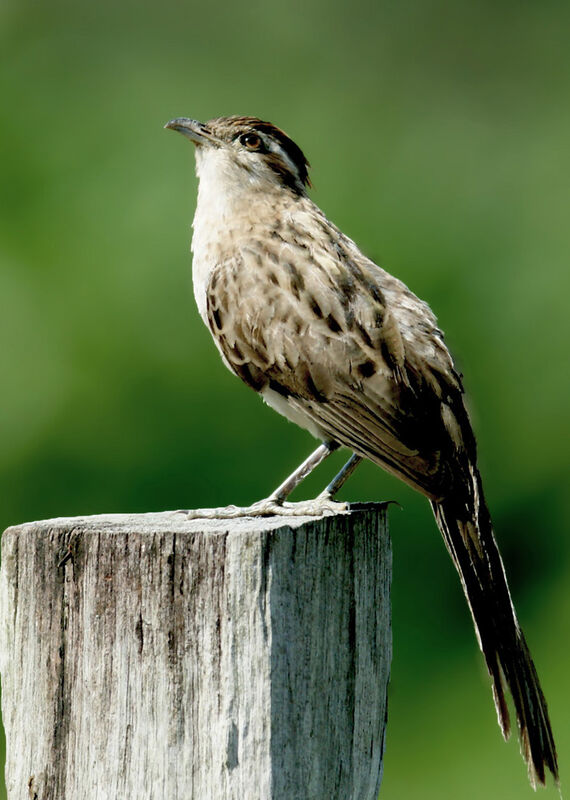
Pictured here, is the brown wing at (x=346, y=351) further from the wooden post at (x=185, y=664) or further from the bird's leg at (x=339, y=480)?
the wooden post at (x=185, y=664)

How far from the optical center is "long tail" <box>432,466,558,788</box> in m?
3.89

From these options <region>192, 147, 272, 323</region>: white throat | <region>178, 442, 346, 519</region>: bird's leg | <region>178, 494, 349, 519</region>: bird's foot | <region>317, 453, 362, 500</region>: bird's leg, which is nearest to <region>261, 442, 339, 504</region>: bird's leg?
<region>178, 442, 346, 519</region>: bird's leg

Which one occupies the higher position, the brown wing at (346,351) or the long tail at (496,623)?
the brown wing at (346,351)

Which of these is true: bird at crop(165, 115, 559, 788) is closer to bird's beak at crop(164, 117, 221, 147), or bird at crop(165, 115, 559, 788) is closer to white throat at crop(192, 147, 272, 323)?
white throat at crop(192, 147, 272, 323)

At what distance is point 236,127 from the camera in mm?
5652

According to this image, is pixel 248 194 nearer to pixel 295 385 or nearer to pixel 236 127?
pixel 236 127

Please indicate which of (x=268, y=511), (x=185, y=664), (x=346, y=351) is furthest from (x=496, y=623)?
(x=185, y=664)

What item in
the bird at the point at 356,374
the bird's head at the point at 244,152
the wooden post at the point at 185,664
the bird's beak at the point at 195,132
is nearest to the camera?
the wooden post at the point at 185,664

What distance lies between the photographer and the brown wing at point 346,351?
429 centimetres

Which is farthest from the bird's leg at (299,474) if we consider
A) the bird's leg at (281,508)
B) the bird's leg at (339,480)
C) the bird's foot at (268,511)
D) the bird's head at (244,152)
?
the bird's head at (244,152)

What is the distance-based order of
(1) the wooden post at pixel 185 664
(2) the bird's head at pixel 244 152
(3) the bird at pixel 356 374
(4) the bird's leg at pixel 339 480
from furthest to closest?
1. (2) the bird's head at pixel 244 152
2. (4) the bird's leg at pixel 339 480
3. (3) the bird at pixel 356 374
4. (1) the wooden post at pixel 185 664

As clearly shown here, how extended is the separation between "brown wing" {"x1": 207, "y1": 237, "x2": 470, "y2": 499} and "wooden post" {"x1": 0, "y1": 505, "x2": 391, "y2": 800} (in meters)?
1.25

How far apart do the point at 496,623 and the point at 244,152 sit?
2.77 meters

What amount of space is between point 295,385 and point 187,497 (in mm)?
4124
